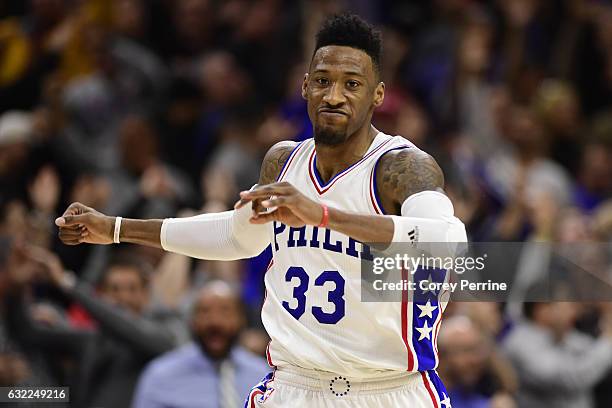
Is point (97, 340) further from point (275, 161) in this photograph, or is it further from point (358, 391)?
point (358, 391)

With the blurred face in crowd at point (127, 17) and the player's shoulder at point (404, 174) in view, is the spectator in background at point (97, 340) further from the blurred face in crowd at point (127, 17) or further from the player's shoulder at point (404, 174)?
the blurred face in crowd at point (127, 17)

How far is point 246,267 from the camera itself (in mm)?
10086

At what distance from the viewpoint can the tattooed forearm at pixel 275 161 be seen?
19.3 ft

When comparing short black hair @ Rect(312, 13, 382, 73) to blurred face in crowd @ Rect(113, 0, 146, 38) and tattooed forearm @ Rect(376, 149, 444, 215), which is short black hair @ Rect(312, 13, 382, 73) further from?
blurred face in crowd @ Rect(113, 0, 146, 38)

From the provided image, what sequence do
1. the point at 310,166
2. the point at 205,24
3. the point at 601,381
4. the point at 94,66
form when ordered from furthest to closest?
the point at 205,24 → the point at 94,66 → the point at 601,381 → the point at 310,166

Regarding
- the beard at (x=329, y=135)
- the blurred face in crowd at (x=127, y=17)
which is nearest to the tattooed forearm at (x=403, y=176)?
the beard at (x=329, y=135)

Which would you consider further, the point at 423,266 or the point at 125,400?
→ the point at 125,400

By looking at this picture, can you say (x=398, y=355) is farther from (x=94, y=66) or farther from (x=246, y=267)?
(x=94, y=66)

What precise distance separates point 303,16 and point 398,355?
6996 millimetres

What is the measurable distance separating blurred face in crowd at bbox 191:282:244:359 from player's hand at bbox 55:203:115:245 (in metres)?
2.46

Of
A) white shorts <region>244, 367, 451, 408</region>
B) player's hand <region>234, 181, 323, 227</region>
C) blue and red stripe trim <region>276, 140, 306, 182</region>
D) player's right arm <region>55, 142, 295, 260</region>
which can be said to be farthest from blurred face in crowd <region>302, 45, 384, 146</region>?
white shorts <region>244, 367, 451, 408</region>

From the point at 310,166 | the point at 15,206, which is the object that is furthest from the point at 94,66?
the point at 310,166

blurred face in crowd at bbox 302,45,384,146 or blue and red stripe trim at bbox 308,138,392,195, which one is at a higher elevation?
blurred face in crowd at bbox 302,45,384,146

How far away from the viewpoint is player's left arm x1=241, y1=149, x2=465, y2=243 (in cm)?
468
